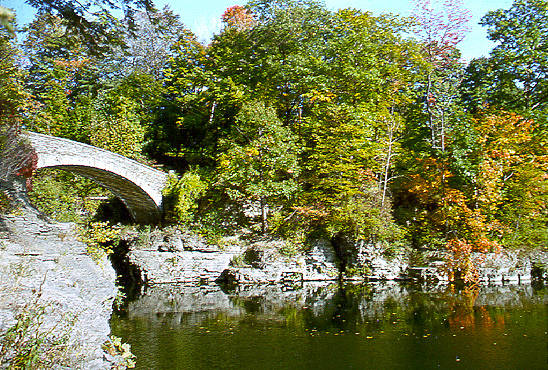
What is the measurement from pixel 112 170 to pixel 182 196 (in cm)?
289

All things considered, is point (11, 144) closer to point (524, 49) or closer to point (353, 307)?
point (353, 307)

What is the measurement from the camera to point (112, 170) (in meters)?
14.4

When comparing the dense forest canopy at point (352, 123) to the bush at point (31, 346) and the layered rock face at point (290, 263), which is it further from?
the bush at point (31, 346)

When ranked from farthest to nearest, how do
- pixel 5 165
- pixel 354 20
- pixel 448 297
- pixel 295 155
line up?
pixel 354 20
pixel 295 155
pixel 448 297
pixel 5 165

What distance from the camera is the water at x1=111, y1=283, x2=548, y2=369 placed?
646cm

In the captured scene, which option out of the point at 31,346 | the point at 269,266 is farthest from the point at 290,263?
the point at 31,346

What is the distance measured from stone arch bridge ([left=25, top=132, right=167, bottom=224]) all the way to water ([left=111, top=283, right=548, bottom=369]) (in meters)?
4.83

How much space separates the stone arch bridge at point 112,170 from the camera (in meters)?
12.8

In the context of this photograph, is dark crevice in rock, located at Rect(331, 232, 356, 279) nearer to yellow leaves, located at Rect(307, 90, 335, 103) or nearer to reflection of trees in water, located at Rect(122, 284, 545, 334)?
reflection of trees in water, located at Rect(122, 284, 545, 334)

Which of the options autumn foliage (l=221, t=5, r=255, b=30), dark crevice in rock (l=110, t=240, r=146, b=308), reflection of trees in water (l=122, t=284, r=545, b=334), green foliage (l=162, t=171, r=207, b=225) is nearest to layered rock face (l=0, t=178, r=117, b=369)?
reflection of trees in water (l=122, t=284, r=545, b=334)

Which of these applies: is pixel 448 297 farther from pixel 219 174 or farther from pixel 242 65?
pixel 242 65

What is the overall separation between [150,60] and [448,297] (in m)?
19.8

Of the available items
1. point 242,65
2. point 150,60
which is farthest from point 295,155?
point 150,60

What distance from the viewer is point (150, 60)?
74.1ft
